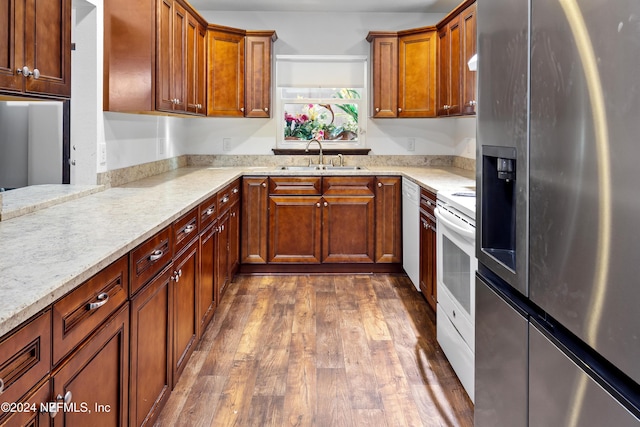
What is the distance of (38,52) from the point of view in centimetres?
176

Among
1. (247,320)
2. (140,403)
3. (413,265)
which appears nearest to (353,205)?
(413,265)

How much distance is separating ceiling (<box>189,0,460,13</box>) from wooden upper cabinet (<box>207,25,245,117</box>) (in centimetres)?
34

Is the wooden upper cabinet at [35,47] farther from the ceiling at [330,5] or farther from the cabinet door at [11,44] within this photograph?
the ceiling at [330,5]

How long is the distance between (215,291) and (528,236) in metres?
2.50

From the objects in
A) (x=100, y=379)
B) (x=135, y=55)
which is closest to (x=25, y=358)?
(x=100, y=379)

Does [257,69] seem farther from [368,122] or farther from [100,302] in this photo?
[100,302]

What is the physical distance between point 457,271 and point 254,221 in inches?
88.2

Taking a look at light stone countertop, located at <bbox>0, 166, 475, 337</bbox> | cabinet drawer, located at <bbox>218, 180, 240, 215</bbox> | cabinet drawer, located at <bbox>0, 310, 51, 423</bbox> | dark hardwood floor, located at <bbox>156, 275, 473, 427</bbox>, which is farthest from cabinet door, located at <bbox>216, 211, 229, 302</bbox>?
cabinet drawer, located at <bbox>0, 310, 51, 423</bbox>

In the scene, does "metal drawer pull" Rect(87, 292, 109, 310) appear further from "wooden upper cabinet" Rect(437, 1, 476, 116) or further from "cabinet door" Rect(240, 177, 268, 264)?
"cabinet door" Rect(240, 177, 268, 264)

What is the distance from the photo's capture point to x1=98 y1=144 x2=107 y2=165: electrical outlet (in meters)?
2.88

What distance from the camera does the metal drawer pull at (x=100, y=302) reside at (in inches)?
51.4

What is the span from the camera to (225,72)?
449 centimetres

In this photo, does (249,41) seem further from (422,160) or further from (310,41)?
(422,160)

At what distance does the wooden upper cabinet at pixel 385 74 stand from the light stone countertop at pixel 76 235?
1.50 m
